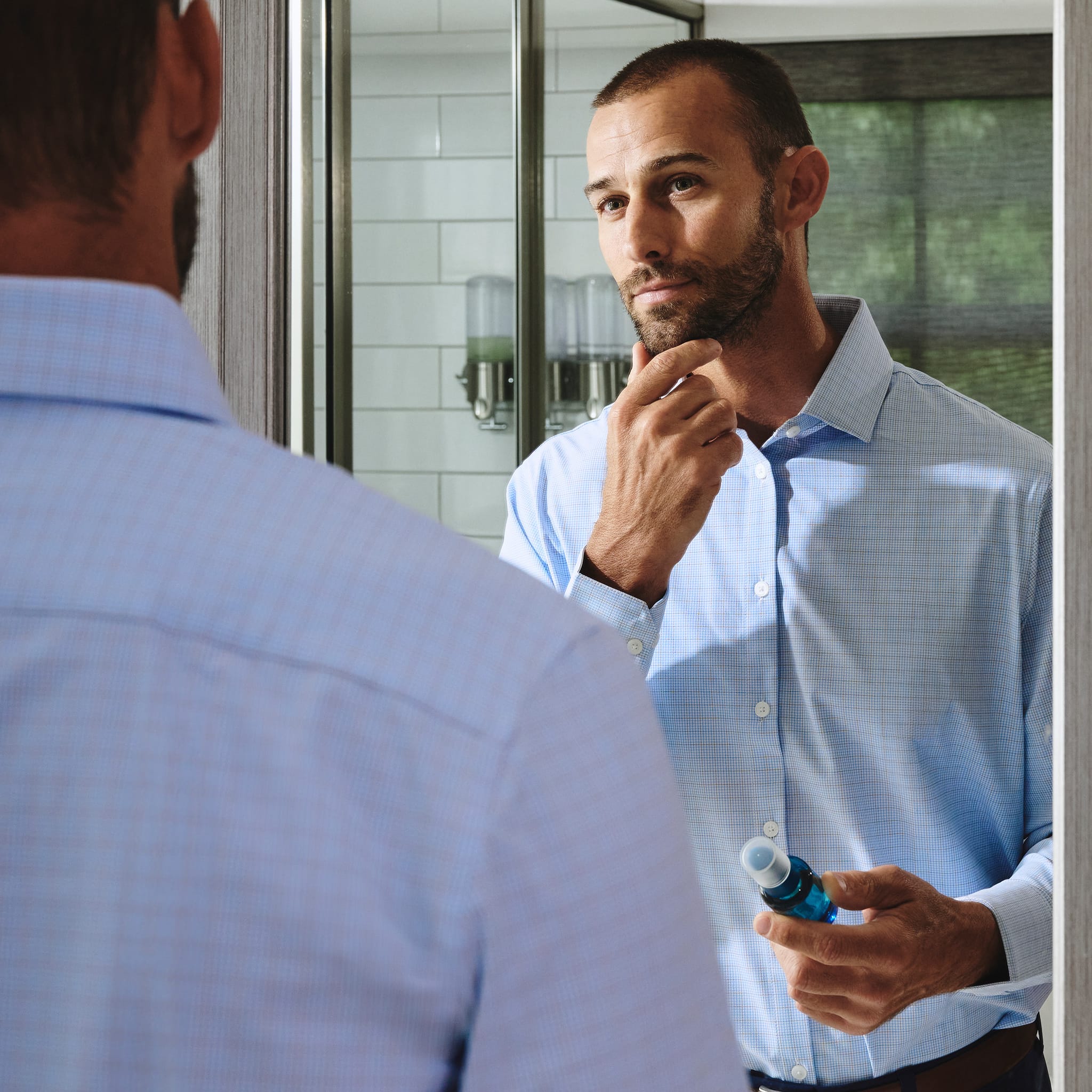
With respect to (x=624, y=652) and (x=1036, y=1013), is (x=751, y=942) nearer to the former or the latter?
(x=1036, y=1013)

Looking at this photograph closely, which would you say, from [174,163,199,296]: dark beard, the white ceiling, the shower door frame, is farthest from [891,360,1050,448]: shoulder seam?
the white ceiling

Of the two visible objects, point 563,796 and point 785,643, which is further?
point 785,643

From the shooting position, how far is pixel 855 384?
2.70ft

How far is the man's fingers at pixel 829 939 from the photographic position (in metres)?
0.62

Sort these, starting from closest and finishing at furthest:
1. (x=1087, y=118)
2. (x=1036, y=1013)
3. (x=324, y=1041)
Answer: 1. (x=324, y=1041)
2. (x=1087, y=118)
3. (x=1036, y=1013)

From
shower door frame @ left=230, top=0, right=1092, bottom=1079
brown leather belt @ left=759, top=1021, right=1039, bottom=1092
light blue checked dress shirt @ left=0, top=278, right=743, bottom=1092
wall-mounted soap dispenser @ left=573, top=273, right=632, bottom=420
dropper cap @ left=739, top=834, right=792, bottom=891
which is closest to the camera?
light blue checked dress shirt @ left=0, top=278, right=743, bottom=1092

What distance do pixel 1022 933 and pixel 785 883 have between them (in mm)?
167

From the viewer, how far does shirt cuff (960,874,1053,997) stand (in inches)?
26.8

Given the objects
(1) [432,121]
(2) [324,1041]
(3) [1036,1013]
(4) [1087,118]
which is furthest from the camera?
(1) [432,121]

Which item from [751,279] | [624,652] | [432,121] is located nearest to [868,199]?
[432,121]

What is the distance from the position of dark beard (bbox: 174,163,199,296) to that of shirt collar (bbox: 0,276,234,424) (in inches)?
1.6

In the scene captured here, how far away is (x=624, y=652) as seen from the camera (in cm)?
31

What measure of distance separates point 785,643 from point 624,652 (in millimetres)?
511

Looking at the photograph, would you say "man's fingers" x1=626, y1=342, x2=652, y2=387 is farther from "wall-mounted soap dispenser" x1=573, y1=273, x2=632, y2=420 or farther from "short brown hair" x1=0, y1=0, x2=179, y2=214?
"wall-mounted soap dispenser" x1=573, y1=273, x2=632, y2=420
